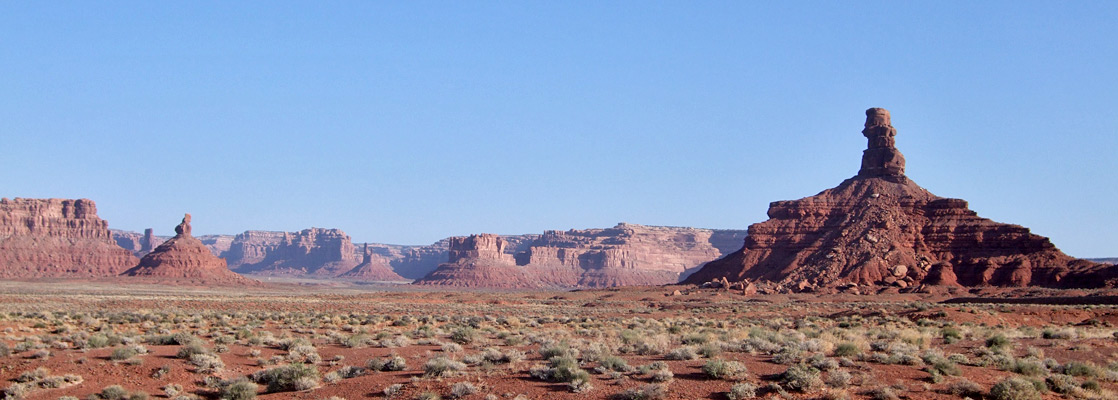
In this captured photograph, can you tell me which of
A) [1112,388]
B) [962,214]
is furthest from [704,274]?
[1112,388]

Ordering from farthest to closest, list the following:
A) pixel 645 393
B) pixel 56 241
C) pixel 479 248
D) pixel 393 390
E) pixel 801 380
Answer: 1. pixel 479 248
2. pixel 56 241
3. pixel 393 390
4. pixel 801 380
5. pixel 645 393

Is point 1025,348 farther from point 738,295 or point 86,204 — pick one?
point 86,204

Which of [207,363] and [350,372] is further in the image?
[207,363]

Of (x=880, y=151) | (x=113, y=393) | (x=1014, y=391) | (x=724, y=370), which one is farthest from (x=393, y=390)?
(x=880, y=151)

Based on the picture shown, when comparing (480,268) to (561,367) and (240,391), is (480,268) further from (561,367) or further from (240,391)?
(240,391)

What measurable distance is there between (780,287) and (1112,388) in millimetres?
64580

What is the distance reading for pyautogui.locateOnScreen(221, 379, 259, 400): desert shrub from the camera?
15.6 meters

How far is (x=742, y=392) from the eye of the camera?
14.4 meters

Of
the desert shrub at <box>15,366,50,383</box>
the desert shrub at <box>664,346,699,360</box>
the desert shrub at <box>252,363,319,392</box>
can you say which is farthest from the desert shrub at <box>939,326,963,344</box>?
the desert shrub at <box>15,366,50,383</box>

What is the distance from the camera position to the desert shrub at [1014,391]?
13.9 m

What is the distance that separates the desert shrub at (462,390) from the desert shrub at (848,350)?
7.76 meters

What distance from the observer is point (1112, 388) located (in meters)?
15.2

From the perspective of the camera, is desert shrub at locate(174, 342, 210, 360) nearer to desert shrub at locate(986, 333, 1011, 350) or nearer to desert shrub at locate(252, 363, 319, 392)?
desert shrub at locate(252, 363, 319, 392)

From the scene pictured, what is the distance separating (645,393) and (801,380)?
2.57 meters
